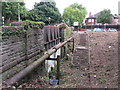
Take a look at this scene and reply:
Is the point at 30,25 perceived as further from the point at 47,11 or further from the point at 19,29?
the point at 47,11

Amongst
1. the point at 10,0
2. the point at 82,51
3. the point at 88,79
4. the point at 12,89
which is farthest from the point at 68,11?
the point at 12,89

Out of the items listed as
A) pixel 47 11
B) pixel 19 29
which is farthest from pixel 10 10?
pixel 19 29

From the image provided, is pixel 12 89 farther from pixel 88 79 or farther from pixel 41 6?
pixel 41 6

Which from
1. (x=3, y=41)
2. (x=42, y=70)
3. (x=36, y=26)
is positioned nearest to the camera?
(x=3, y=41)

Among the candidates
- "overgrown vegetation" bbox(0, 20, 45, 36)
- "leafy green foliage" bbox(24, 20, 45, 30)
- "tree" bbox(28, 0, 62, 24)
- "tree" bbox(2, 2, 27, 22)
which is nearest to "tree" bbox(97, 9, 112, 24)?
"tree" bbox(28, 0, 62, 24)

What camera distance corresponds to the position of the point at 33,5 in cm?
2459

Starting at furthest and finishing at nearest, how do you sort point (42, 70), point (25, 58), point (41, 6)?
point (41, 6) < point (42, 70) < point (25, 58)

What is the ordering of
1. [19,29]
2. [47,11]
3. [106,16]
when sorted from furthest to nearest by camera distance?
[106,16] → [47,11] → [19,29]

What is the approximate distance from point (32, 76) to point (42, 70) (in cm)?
62

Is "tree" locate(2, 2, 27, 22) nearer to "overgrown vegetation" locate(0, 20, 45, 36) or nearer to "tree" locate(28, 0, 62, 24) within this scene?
"tree" locate(28, 0, 62, 24)

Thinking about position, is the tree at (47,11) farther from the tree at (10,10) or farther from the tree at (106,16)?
the tree at (106,16)

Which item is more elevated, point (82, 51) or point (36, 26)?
point (36, 26)

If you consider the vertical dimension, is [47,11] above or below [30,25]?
above

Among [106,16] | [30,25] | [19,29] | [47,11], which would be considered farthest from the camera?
[106,16]
